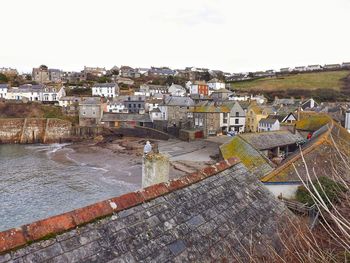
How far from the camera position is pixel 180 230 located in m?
5.18

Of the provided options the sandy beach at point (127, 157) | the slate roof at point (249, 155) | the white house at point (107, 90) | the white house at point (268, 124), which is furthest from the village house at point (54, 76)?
the slate roof at point (249, 155)

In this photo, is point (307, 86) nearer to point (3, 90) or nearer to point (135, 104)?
point (135, 104)

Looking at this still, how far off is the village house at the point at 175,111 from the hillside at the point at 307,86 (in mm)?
47000

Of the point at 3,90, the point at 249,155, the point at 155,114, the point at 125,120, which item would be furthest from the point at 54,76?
the point at 249,155

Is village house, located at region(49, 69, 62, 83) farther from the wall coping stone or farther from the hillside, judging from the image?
the wall coping stone

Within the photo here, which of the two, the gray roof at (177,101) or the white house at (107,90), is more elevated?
the white house at (107,90)

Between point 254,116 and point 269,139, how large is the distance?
98.4 ft

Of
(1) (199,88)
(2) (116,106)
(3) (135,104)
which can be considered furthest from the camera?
(1) (199,88)

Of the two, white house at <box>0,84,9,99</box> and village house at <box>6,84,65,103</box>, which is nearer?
white house at <box>0,84,9,99</box>

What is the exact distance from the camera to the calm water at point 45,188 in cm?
2420

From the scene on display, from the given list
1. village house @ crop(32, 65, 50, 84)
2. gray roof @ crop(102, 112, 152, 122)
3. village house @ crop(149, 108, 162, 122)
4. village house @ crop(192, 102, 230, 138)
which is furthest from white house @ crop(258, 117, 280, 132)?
village house @ crop(32, 65, 50, 84)

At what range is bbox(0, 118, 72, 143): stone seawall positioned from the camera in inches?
2581

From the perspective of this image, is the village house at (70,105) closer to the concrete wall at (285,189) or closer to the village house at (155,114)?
the village house at (155,114)

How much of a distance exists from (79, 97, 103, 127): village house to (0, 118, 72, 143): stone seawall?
3.60 metres
